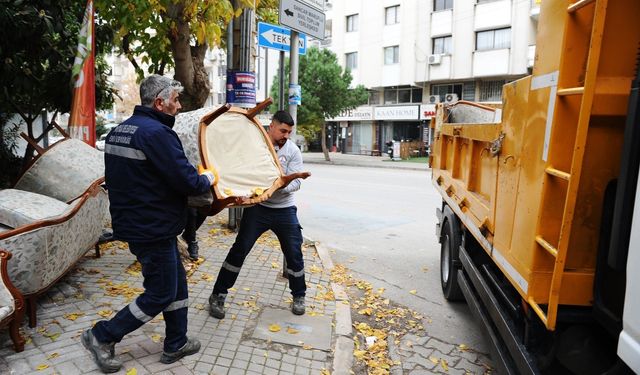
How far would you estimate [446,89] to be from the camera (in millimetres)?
30609

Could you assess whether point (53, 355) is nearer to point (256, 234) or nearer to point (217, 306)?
point (217, 306)

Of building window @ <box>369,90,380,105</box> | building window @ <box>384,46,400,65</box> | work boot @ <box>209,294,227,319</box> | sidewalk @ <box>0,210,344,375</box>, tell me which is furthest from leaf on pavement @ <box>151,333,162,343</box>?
building window @ <box>369,90,380,105</box>

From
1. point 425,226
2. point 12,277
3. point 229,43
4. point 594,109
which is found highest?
point 229,43

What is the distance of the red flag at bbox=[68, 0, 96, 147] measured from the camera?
251 inches

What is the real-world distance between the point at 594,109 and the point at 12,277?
12.3 feet

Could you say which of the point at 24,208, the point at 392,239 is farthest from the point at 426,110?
the point at 24,208

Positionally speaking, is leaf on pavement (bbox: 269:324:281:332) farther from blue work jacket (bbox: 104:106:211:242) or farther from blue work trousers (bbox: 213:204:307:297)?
blue work jacket (bbox: 104:106:211:242)

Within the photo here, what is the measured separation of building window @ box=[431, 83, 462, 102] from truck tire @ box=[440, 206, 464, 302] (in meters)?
26.1

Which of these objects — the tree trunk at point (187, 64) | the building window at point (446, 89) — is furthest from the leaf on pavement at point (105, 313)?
the building window at point (446, 89)

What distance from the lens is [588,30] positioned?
2104 millimetres

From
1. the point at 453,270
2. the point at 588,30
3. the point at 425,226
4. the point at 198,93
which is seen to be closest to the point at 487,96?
the point at 425,226

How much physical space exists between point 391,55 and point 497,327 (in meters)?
31.9

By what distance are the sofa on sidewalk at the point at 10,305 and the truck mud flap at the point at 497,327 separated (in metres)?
3.09

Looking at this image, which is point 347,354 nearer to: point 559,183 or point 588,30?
point 559,183
